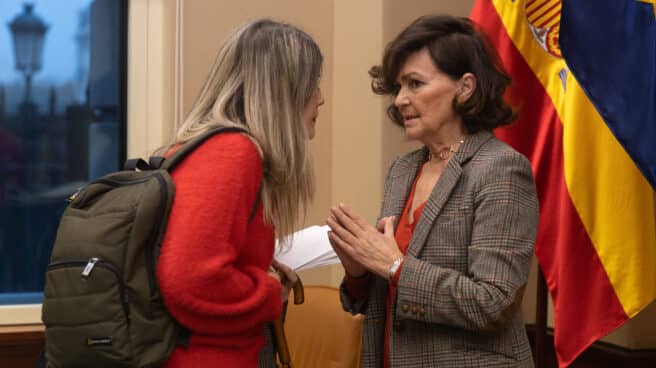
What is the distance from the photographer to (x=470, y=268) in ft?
5.37

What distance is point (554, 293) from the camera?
2.47 metres

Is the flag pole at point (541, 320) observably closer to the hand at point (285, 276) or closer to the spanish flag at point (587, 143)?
the spanish flag at point (587, 143)

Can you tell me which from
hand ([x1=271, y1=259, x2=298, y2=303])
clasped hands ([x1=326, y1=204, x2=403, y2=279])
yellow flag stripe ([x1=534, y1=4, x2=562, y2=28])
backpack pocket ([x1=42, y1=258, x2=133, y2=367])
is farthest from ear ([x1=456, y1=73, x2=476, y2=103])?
backpack pocket ([x1=42, y1=258, x2=133, y2=367])

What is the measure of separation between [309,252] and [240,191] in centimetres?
57

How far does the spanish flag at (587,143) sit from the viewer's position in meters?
2.04

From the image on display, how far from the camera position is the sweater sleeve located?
1262mm

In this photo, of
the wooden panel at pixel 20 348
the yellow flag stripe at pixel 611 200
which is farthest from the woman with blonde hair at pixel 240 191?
the wooden panel at pixel 20 348

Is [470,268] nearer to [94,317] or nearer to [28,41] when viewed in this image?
[94,317]

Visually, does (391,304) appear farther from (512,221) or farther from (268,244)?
(268,244)

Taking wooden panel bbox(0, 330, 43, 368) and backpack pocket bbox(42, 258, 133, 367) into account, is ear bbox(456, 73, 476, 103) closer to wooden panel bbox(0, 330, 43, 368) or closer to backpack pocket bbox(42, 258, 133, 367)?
backpack pocket bbox(42, 258, 133, 367)

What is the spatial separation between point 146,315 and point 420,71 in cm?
94

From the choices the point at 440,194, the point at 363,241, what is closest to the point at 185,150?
the point at 363,241

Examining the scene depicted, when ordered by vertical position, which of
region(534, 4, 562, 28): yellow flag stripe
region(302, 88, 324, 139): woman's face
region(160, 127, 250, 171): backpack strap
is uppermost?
region(534, 4, 562, 28): yellow flag stripe

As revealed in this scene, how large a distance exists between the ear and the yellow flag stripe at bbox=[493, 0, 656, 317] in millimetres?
680
